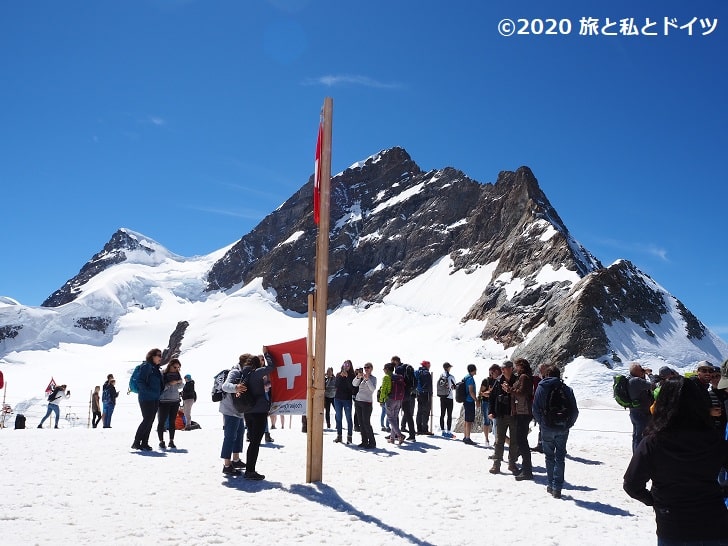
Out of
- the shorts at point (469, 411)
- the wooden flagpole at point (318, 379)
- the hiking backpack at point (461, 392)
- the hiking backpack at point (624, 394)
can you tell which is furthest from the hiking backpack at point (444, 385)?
the wooden flagpole at point (318, 379)

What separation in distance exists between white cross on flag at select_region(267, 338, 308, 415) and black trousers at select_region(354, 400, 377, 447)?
13.0 feet

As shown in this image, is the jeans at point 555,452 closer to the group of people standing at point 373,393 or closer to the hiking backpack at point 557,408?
the hiking backpack at point 557,408

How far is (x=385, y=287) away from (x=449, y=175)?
33202 mm

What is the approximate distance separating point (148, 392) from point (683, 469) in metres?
10.4

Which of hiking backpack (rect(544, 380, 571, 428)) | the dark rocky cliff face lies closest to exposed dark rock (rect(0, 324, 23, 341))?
the dark rocky cliff face

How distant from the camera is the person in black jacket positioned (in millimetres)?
3482

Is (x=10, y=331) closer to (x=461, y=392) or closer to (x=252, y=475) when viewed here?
(x=461, y=392)

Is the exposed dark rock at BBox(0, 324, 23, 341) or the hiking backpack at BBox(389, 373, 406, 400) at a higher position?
the exposed dark rock at BBox(0, 324, 23, 341)

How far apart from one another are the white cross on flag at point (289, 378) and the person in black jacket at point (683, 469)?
6.53 meters

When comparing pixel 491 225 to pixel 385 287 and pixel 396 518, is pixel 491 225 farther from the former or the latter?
pixel 396 518

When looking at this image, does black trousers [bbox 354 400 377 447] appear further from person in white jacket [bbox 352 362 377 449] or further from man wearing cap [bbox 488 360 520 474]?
man wearing cap [bbox 488 360 520 474]

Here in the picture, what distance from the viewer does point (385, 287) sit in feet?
349

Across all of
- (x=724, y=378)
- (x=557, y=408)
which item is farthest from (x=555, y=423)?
(x=724, y=378)

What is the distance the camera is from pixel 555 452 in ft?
28.5
